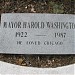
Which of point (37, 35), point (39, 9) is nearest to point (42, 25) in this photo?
point (37, 35)

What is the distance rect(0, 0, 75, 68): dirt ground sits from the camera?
291cm

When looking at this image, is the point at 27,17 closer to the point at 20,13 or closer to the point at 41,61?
the point at 20,13

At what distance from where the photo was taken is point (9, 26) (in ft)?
9.59

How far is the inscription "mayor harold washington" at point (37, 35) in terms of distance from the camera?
289 centimetres

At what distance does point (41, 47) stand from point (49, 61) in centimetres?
17

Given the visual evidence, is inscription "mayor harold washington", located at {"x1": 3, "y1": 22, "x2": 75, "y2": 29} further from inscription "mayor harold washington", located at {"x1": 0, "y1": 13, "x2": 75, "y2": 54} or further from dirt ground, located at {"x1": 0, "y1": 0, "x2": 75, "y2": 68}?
dirt ground, located at {"x1": 0, "y1": 0, "x2": 75, "y2": 68}

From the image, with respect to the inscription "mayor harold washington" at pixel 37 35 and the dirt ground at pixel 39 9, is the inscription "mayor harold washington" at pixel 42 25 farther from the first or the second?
the dirt ground at pixel 39 9

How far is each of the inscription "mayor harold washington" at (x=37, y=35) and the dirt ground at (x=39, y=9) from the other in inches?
2.5

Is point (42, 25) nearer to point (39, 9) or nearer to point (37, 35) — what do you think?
point (37, 35)

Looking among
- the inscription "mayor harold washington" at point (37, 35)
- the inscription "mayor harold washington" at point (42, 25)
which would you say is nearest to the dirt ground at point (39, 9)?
the inscription "mayor harold washington" at point (37, 35)

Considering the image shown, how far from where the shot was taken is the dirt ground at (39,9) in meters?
2.91

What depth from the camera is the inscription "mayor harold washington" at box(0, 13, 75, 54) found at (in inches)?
114

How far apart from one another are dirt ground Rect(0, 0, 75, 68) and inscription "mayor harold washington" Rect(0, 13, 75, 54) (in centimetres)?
6

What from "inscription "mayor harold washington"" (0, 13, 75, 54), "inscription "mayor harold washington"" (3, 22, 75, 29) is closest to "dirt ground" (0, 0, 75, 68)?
"inscription "mayor harold washington"" (0, 13, 75, 54)
